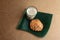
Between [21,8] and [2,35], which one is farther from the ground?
[21,8]

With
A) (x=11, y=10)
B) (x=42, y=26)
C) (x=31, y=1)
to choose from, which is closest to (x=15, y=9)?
(x=11, y=10)

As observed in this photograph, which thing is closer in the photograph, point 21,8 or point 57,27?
point 57,27

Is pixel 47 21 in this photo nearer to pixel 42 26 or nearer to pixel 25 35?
pixel 42 26

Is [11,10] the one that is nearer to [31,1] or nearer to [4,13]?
[4,13]

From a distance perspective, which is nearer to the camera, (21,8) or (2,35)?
(2,35)

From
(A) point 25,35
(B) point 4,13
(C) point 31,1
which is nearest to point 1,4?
(B) point 4,13

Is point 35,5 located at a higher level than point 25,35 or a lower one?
higher
